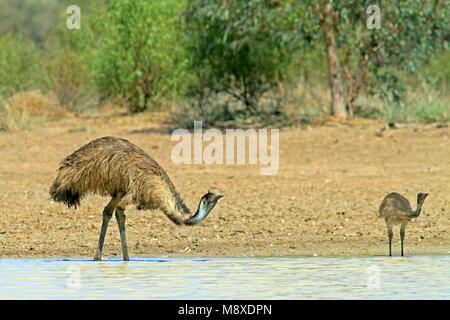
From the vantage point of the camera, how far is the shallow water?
25.0 feet

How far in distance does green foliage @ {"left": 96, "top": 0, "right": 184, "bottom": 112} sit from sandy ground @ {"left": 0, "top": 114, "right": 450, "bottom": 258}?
3.93 m

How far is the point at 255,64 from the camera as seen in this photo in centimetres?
2034

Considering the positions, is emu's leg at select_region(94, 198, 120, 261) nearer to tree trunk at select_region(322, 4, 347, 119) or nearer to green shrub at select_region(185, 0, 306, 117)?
green shrub at select_region(185, 0, 306, 117)

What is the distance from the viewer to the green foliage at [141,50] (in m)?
22.4

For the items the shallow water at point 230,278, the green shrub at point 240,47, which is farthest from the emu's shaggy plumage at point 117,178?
the green shrub at point 240,47

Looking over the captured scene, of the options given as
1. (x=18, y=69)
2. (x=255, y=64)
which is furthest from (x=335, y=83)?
(x=18, y=69)

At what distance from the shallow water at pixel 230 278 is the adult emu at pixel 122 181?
0.54 metres

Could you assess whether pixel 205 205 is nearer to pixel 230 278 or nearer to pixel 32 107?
pixel 230 278

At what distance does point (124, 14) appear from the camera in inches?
890

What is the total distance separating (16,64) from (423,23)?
13359 mm

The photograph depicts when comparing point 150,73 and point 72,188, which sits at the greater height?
point 150,73
